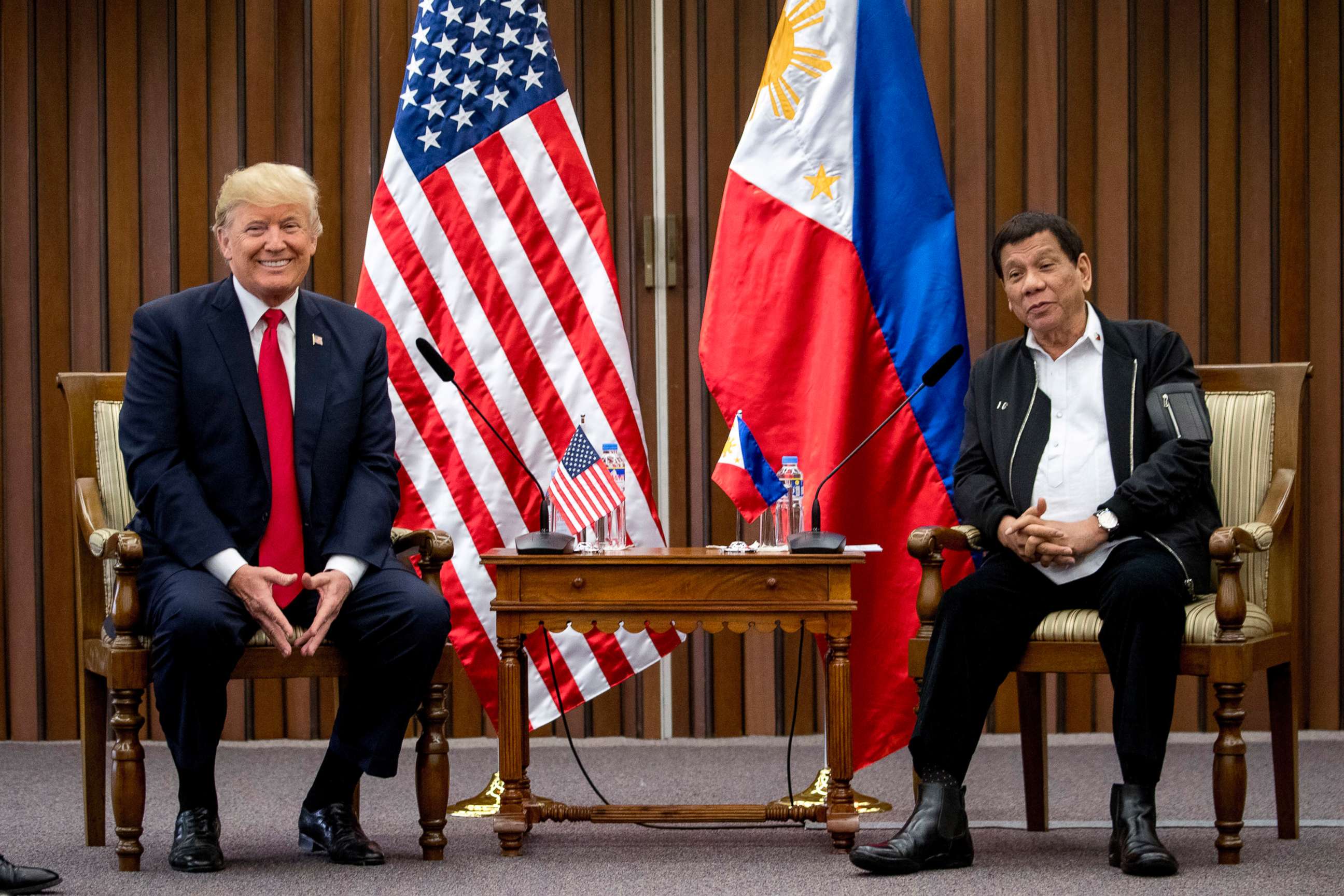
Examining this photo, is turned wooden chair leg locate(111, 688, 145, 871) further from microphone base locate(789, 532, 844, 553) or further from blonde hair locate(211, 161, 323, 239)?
microphone base locate(789, 532, 844, 553)

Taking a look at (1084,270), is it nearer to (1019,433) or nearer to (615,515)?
(1019,433)

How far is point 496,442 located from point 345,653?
3.05 ft

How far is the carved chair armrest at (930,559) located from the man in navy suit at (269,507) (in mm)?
1019

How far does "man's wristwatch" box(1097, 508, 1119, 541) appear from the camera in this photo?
2.77 metres

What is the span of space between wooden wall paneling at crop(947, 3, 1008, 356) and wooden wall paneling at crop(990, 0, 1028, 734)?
0.08 ft

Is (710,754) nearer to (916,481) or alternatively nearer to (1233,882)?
(916,481)

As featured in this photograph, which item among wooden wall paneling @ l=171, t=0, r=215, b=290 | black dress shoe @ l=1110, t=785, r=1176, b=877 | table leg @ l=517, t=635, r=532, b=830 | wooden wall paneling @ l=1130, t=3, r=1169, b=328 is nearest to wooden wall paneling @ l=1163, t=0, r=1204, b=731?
wooden wall paneling @ l=1130, t=3, r=1169, b=328

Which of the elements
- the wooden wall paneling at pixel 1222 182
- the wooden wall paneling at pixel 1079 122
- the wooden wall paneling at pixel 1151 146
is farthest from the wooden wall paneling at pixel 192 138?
the wooden wall paneling at pixel 1222 182

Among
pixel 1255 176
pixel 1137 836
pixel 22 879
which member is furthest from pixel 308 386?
pixel 1255 176

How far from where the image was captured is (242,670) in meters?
A: 2.66

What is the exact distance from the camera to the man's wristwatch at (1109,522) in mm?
2771

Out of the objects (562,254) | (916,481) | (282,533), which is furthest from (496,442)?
(916,481)

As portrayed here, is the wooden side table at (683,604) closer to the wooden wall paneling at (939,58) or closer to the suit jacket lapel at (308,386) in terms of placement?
the suit jacket lapel at (308,386)

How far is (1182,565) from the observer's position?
2723 mm
